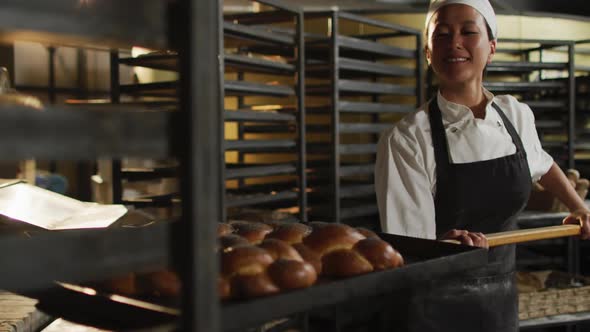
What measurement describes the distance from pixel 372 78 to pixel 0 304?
3.09 meters

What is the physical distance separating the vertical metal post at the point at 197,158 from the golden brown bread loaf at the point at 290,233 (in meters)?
0.57

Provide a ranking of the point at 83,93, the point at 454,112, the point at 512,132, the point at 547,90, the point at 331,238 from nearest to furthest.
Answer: the point at 331,238 < the point at 454,112 < the point at 512,132 < the point at 547,90 < the point at 83,93

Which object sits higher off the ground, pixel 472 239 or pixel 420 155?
pixel 420 155

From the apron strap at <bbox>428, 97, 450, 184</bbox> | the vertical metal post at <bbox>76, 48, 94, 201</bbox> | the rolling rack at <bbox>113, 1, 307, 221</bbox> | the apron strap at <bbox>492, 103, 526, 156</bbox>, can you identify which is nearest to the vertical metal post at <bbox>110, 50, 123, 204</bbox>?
the rolling rack at <bbox>113, 1, 307, 221</bbox>

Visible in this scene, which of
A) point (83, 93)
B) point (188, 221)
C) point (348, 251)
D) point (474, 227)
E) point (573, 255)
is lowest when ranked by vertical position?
point (573, 255)

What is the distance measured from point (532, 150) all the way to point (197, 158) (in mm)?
1794

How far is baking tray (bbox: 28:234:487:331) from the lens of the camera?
2.49 ft

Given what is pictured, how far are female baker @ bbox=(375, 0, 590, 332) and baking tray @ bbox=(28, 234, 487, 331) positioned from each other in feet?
2.65

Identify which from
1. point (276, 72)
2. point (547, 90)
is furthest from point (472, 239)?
point (547, 90)

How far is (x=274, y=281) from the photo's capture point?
0.91 m

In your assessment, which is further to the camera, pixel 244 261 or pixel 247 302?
pixel 244 261

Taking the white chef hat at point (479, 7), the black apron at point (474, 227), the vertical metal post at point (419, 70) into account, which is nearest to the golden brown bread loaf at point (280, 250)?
the black apron at point (474, 227)

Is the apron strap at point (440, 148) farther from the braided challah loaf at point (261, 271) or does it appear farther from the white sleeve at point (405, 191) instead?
the braided challah loaf at point (261, 271)

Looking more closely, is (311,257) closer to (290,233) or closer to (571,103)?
(290,233)
